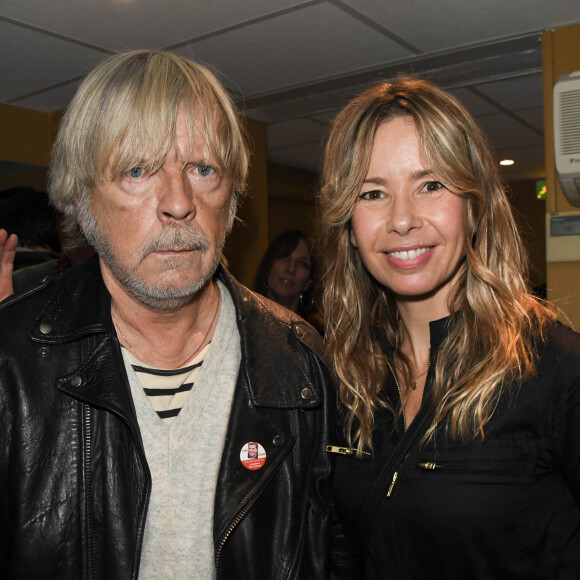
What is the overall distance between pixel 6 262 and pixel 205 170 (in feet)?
2.47

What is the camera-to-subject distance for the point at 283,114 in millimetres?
5355

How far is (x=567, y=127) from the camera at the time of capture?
3.36 meters

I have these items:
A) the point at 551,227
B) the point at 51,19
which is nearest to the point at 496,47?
the point at 551,227

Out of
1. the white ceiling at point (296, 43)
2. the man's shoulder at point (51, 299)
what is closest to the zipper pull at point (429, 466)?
the man's shoulder at point (51, 299)

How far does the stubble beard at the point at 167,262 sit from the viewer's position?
4.53 feet

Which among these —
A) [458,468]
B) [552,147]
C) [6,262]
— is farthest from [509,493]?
[552,147]

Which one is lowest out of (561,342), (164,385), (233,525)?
(233,525)

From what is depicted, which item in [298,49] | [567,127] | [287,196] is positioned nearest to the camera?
[567,127]

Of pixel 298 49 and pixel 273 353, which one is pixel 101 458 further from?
pixel 298 49

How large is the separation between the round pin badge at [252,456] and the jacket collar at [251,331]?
101mm

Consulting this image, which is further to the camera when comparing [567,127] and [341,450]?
[567,127]

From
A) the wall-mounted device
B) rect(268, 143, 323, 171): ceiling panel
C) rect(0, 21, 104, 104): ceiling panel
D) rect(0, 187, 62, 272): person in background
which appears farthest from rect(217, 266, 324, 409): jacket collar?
rect(268, 143, 323, 171): ceiling panel

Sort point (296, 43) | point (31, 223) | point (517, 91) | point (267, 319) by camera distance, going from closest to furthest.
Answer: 1. point (267, 319)
2. point (31, 223)
3. point (296, 43)
4. point (517, 91)

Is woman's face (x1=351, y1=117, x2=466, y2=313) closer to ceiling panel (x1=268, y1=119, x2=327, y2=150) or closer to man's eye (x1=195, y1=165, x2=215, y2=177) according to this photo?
man's eye (x1=195, y1=165, x2=215, y2=177)
